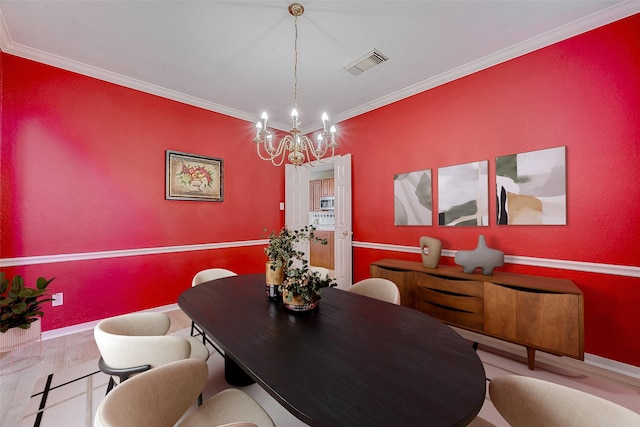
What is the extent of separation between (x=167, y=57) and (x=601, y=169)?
413 centimetres

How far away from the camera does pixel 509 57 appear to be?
8.20 feet

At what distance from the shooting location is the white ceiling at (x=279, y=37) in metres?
2.00

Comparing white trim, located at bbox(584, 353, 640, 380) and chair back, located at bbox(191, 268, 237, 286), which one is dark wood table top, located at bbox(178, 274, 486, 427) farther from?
white trim, located at bbox(584, 353, 640, 380)

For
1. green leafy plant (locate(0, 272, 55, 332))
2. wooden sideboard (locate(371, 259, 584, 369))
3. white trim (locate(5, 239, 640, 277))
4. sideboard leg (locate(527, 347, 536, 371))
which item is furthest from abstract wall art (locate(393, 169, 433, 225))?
green leafy plant (locate(0, 272, 55, 332))

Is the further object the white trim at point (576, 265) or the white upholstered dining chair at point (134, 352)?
the white trim at point (576, 265)

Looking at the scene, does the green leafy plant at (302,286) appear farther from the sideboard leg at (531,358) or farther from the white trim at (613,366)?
the white trim at (613,366)

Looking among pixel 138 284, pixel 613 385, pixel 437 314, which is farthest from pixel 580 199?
pixel 138 284

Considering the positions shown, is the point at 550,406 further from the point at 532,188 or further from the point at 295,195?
the point at 295,195

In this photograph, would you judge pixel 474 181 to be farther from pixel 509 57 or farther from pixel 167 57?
pixel 167 57

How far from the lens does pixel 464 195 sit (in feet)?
9.13

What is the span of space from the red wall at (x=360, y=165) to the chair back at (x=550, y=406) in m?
1.91

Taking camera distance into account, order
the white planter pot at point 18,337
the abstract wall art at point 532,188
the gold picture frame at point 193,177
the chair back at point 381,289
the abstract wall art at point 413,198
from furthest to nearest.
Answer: the gold picture frame at point 193,177 < the abstract wall art at point 413,198 < the abstract wall art at point 532,188 < the white planter pot at point 18,337 < the chair back at point 381,289

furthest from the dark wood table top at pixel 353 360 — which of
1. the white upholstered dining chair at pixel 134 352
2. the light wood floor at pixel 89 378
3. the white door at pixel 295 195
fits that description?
the white door at pixel 295 195

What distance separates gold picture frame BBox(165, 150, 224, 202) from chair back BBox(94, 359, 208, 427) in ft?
9.35
